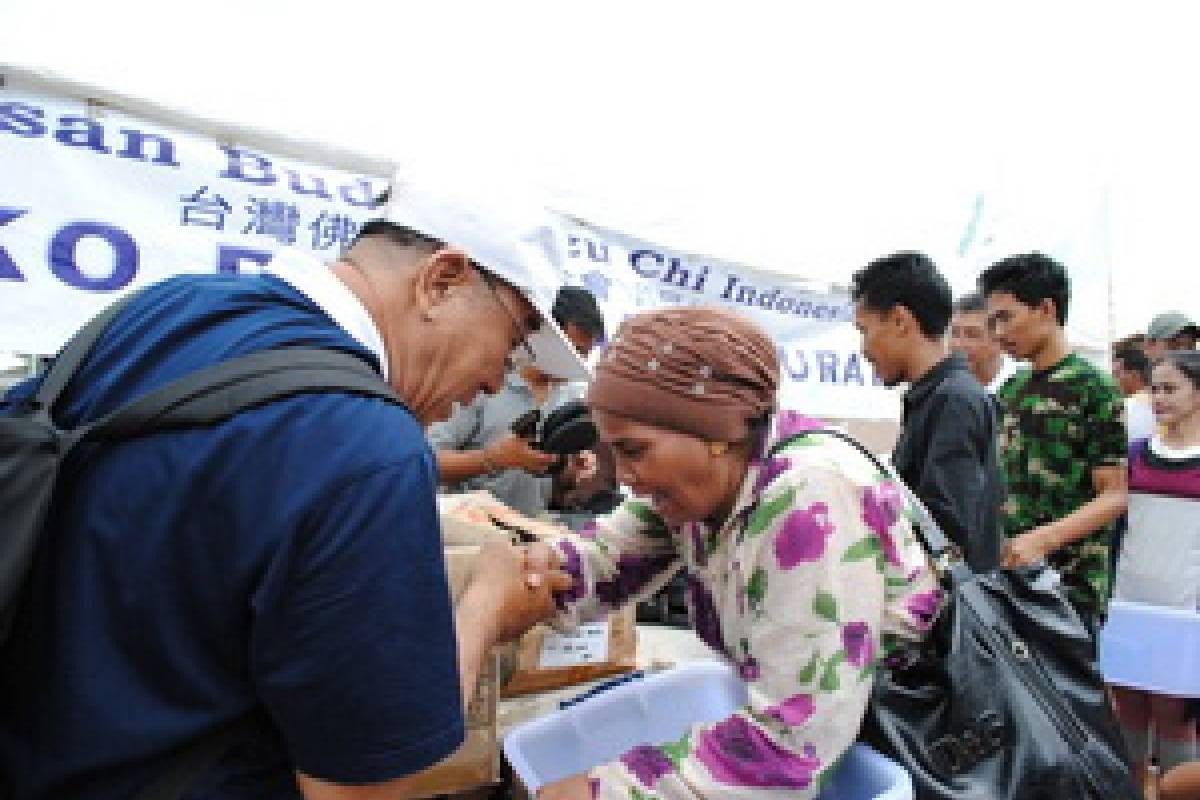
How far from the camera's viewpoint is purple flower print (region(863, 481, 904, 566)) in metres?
1.11

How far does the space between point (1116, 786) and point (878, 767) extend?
355mm

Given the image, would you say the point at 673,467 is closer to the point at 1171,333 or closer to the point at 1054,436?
the point at 1054,436

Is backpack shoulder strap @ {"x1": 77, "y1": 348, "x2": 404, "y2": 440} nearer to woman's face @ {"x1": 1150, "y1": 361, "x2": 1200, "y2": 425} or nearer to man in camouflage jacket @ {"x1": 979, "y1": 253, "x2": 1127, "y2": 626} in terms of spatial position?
man in camouflage jacket @ {"x1": 979, "y1": 253, "x2": 1127, "y2": 626}

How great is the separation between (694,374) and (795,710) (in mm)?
452

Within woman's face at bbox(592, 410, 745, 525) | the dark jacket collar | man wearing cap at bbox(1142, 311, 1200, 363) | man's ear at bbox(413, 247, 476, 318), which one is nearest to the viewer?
man's ear at bbox(413, 247, 476, 318)

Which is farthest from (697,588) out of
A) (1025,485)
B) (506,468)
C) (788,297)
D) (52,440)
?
(788,297)

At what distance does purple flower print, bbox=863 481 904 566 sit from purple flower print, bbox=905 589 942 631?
0.08 m

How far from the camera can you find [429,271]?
0.96 metres

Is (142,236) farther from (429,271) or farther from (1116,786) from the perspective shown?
(1116,786)

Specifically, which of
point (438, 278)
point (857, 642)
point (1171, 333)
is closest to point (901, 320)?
point (857, 642)

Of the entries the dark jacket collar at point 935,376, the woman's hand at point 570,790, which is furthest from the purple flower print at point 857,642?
the dark jacket collar at point 935,376

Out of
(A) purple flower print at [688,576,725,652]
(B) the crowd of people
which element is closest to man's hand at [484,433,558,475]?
(B) the crowd of people

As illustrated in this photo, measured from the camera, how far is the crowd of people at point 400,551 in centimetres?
69

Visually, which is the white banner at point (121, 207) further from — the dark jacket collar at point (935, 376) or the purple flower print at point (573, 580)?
the dark jacket collar at point (935, 376)
